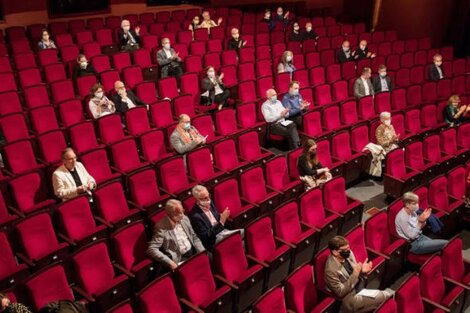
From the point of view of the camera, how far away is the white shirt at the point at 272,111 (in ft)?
11.5

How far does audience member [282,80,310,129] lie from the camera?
141 inches

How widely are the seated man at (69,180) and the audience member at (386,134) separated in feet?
6.10

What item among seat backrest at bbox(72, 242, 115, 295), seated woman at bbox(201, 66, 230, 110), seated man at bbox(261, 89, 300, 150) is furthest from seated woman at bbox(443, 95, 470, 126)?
seat backrest at bbox(72, 242, 115, 295)

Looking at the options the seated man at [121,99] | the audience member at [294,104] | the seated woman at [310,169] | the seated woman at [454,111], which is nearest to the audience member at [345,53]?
the seated woman at [454,111]

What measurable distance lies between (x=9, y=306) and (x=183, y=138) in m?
1.49

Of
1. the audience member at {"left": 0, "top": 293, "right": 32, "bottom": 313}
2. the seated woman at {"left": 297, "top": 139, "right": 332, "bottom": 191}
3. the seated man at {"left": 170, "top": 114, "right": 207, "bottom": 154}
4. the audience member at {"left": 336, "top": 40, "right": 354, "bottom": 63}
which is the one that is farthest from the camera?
the audience member at {"left": 336, "top": 40, "right": 354, "bottom": 63}

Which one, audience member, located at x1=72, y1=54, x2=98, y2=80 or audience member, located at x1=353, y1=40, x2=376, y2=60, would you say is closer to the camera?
audience member, located at x1=72, y1=54, x2=98, y2=80

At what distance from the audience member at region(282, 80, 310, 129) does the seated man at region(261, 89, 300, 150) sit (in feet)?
0.27

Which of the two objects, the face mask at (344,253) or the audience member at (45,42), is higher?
the audience member at (45,42)

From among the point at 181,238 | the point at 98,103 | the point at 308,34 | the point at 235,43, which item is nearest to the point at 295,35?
the point at 308,34

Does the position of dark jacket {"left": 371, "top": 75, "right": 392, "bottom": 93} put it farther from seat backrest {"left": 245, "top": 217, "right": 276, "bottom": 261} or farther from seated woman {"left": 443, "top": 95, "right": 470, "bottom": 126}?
seat backrest {"left": 245, "top": 217, "right": 276, "bottom": 261}

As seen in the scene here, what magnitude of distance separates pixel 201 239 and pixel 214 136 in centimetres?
110

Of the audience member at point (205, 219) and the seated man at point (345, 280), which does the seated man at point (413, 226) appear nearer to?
the seated man at point (345, 280)

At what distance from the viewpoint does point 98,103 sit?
323 centimetres
